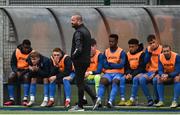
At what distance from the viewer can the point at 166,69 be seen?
16922mm

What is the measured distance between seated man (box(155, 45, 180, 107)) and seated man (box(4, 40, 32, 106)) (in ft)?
8.89

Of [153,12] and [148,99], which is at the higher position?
[153,12]

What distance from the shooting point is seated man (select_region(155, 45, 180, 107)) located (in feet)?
55.0

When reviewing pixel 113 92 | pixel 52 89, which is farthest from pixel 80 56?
pixel 52 89

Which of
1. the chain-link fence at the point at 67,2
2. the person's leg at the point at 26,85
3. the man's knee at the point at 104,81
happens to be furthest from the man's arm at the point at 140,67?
the chain-link fence at the point at 67,2

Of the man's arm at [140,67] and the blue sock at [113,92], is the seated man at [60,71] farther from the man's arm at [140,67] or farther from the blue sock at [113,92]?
the man's arm at [140,67]

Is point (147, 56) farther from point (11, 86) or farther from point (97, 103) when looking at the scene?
point (11, 86)

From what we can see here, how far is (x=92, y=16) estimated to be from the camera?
17.9 metres

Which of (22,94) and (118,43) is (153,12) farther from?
(22,94)

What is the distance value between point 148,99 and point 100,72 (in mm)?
1158

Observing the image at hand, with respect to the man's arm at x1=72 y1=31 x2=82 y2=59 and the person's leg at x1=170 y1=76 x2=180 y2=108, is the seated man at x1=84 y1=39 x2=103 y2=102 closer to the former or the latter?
the man's arm at x1=72 y1=31 x2=82 y2=59

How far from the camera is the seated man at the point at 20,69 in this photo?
17159 mm

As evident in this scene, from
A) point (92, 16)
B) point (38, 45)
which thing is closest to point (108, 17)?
point (92, 16)

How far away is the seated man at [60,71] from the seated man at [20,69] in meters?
0.53
